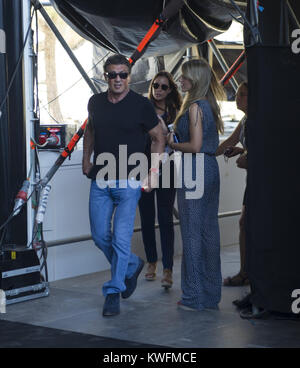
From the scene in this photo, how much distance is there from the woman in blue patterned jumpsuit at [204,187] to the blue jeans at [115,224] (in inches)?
17.1

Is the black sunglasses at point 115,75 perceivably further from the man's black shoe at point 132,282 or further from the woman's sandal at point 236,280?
the woman's sandal at point 236,280

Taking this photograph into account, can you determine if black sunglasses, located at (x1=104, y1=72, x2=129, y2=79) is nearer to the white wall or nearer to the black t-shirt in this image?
the black t-shirt

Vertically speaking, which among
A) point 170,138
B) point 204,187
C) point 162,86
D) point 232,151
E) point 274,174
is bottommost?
point 204,187

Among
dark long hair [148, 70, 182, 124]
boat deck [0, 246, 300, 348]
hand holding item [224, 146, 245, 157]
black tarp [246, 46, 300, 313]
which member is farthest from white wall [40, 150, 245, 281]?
black tarp [246, 46, 300, 313]

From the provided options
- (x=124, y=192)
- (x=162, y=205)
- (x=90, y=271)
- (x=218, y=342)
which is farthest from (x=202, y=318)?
(x=90, y=271)

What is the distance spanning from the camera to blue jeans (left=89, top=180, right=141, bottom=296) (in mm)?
6047

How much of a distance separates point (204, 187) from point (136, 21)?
7.47ft

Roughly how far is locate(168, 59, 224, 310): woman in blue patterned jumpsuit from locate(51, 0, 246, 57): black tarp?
139 cm

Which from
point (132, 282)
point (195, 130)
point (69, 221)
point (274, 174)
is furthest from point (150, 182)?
point (69, 221)

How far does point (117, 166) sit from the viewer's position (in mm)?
5996

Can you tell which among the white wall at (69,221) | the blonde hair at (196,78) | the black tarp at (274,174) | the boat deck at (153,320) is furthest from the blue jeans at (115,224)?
the white wall at (69,221)

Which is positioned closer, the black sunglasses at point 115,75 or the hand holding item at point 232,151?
the black sunglasses at point 115,75

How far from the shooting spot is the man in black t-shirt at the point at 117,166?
6039mm

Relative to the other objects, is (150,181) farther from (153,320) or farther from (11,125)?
(11,125)
